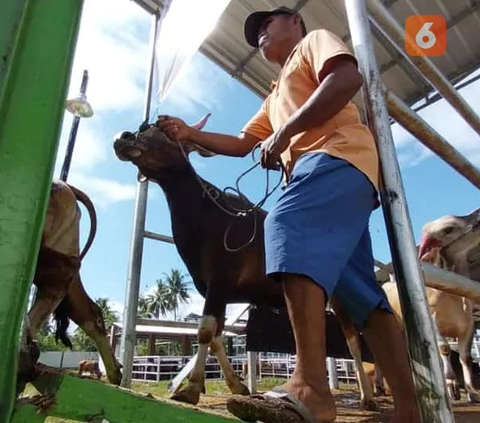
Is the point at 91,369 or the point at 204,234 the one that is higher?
the point at 204,234

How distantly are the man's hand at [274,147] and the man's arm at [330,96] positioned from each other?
0.02 meters

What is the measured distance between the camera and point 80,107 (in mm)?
5977

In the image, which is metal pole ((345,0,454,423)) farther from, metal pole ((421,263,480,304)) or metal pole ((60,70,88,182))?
metal pole ((60,70,88,182))

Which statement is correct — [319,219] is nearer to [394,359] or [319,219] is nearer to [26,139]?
[394,359]

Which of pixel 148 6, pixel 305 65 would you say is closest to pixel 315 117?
pixel 305 65

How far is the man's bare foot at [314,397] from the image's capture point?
4.04 ft

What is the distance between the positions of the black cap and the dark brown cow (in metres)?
1.02

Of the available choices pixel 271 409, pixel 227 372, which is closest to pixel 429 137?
pixel 271 409

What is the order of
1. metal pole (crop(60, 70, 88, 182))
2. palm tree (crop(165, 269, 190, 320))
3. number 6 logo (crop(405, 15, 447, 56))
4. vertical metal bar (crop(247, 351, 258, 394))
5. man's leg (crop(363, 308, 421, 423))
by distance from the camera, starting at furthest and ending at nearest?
palm tree (crop(165, 269, 190, 320)), metal pole (crop(60, 70, 88, 182)), vertical metal bar (crop(247, 351, 258, 394)), number 6 logo (crop(405, 15, 447, 56)), man's leg (crop(363, 308, 421, 423))

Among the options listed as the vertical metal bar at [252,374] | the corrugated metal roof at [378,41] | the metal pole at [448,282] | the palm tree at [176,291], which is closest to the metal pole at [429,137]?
the metal pole at [448,282]

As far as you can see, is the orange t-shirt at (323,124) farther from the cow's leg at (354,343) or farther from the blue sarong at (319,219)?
the cow's leg at (354,343)

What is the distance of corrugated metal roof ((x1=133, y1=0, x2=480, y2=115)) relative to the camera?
3.61m

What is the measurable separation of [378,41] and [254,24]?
76.7 inches

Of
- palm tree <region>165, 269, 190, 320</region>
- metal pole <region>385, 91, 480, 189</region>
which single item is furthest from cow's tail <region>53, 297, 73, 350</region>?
palm tree <region>165, 269, 190, 320</region>
